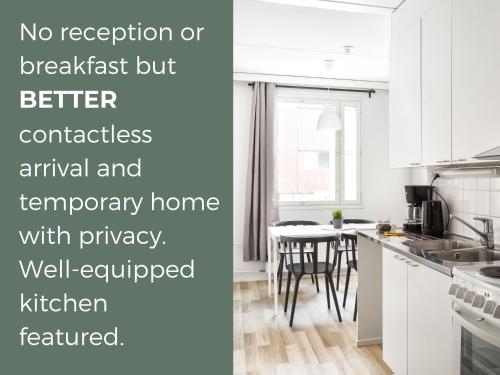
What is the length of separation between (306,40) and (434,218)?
196 centimetres

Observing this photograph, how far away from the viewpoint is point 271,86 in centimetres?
428

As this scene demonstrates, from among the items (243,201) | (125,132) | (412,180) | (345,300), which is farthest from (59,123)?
(412,180)

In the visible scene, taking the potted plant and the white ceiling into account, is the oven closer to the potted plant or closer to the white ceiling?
the potted plant

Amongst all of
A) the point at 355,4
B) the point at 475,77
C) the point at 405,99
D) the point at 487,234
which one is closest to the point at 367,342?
the point at 487,234

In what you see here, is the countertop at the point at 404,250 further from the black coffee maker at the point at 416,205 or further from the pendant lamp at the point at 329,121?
the pendant lamp at the point at 329,121

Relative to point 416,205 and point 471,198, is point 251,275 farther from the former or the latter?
point 471,198

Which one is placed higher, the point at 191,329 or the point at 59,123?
the point at 59,123

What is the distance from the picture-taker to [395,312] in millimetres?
2090

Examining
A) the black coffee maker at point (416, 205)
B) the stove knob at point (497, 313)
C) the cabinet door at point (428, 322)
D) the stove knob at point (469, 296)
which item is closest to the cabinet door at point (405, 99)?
the black coffee maker at point (416, 205)

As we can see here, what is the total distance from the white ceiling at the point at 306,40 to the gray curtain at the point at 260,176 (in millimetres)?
379

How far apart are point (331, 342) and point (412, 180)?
3.03m

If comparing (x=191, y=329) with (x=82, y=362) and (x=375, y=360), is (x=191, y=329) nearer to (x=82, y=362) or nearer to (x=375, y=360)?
(x=82, y=362)

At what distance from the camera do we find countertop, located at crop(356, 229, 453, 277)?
158 centimetres

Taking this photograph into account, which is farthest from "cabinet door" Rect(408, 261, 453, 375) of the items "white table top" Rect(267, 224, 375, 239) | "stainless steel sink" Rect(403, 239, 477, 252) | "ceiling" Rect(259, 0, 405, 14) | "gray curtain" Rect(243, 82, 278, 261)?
Answer: "gray curtain" Rect(243, 82, 278, 261)
